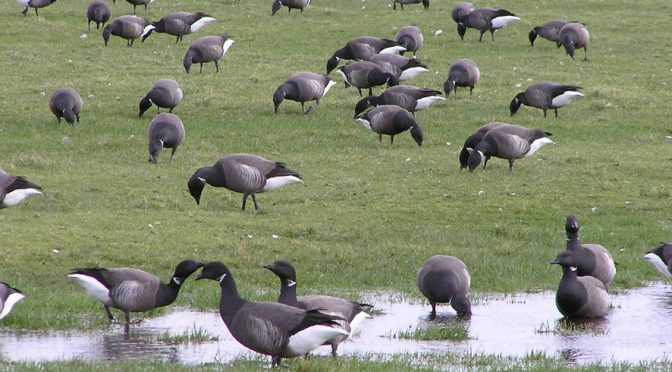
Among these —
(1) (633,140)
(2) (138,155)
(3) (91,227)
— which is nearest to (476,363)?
(3) (91,227)

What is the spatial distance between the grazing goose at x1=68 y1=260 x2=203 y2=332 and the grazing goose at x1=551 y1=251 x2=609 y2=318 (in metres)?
4.19

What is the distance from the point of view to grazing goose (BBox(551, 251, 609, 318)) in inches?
487

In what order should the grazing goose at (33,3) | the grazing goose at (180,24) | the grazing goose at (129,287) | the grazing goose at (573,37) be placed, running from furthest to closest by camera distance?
the grazing goose at (33,3)
the grazing goose at (180,24)
the grazing goose at (573,37)
the grazing goose at (129,287)

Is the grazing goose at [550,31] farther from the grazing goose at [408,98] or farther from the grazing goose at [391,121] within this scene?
the grazing goose at [391,121]

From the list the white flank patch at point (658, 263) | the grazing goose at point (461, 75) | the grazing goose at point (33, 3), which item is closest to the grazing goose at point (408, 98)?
the grazing goose at point (461, 75)

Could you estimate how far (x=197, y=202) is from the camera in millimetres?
17406

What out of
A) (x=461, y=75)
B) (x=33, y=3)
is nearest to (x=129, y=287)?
(x=461, y=75)

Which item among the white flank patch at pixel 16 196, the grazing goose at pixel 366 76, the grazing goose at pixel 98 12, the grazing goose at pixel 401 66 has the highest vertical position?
the grazing goose at pixel 98 12

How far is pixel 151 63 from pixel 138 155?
982cm

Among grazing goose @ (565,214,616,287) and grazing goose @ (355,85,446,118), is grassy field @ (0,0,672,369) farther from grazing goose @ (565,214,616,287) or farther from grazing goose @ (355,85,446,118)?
grazing goose @ (565,214,616,287)

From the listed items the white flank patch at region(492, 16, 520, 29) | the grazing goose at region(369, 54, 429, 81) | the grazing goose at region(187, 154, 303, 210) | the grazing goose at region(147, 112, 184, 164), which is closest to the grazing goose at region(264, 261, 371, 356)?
the grazing goose at region(187, 154, 303, 210)

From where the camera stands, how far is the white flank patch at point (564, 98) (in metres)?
25.0

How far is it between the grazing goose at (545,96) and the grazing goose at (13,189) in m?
13.0

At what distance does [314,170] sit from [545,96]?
723 centimetres
